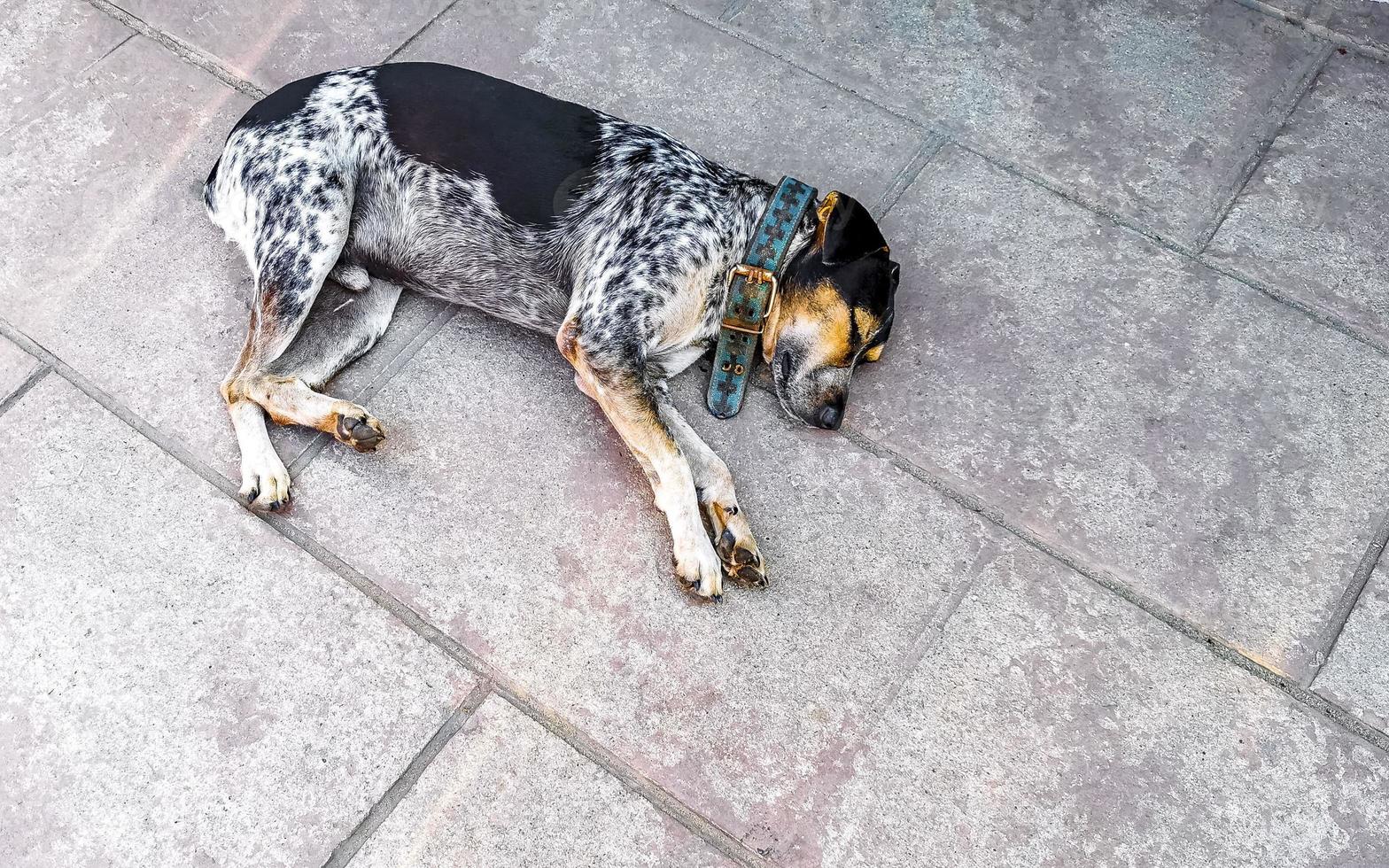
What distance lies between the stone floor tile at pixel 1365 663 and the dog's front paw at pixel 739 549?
1489 millimetres

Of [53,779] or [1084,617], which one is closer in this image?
[53,779]

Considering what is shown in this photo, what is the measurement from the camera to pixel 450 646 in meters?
2.92

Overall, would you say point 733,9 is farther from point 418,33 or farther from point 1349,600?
point 1349,600

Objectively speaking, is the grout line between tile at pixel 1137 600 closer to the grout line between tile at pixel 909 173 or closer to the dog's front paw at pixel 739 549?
the dog's front paw at pixel 739 549

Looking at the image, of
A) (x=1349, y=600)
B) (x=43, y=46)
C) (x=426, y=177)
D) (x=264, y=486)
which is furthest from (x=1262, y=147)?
(x=43, y=46)

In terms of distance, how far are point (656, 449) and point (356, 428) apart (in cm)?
84

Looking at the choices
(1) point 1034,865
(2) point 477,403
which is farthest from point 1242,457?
(2) point 477,403

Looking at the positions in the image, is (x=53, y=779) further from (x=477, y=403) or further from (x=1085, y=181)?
(x=1085, y=181)

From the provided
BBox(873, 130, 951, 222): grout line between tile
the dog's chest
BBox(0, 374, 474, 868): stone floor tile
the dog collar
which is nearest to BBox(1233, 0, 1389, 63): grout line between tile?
BBox(873, 130, 951, 222): grout line between tile

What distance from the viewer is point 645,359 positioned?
3.29 meters

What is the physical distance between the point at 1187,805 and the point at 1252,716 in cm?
31

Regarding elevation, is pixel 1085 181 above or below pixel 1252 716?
above

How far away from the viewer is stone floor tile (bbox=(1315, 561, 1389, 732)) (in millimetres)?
2922

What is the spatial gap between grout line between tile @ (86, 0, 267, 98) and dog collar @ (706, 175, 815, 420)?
2038mm
